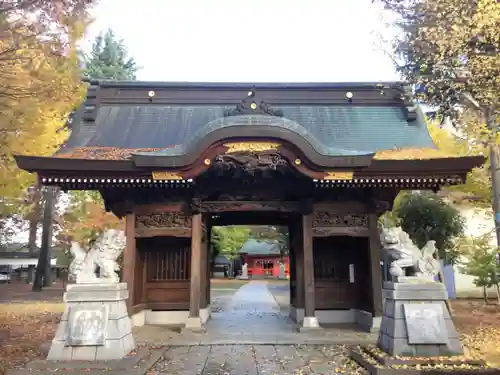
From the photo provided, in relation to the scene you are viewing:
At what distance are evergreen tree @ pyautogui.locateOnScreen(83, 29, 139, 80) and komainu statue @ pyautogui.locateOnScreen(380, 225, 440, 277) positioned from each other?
30.1m

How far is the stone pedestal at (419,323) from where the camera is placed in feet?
22.9

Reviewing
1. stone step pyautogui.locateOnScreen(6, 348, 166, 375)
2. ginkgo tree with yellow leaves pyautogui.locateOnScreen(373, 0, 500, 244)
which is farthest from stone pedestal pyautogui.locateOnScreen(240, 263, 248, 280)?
stone step pyautogui.locateOnScreen(6, 348, 166, 375)

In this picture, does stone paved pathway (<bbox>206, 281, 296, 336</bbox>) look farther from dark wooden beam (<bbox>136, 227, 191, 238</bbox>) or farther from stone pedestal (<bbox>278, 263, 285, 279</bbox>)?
stone pedestal (<bbox>278, 263, 285, 279</bbox>)

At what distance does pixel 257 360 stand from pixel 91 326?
3045 mm

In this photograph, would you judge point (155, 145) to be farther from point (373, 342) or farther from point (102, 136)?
point (373, 342)

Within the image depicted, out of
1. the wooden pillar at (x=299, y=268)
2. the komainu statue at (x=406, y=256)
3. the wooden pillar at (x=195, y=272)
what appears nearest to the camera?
the komainu statue at (x=406, y=256)

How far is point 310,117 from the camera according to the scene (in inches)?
517

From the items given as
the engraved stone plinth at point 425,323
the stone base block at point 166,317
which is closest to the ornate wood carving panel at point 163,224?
the stone base block at point 166,317

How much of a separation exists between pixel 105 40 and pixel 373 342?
112 ft

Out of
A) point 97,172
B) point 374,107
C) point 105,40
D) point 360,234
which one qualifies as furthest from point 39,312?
point 105,40

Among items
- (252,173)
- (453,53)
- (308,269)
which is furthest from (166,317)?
(453,53)

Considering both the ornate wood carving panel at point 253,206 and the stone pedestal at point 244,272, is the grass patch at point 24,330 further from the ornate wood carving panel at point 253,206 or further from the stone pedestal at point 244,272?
the stone pedestal at point 244,272

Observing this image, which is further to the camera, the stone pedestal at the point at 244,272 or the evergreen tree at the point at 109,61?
the stone pedestal at the point at 244,272

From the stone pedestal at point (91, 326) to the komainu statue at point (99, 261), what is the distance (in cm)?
25
